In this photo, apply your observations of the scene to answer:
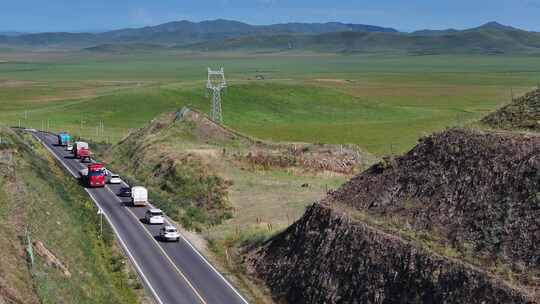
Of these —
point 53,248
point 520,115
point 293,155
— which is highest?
point 520,115

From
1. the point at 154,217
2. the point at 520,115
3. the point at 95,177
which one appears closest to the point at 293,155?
the point at 95,177

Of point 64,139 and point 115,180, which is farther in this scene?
point 64,139

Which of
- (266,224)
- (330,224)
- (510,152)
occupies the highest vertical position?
(510,152)

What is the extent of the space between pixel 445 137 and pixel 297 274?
13.9m

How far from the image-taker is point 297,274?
45.1 metres

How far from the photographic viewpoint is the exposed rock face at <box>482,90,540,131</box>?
143 feet

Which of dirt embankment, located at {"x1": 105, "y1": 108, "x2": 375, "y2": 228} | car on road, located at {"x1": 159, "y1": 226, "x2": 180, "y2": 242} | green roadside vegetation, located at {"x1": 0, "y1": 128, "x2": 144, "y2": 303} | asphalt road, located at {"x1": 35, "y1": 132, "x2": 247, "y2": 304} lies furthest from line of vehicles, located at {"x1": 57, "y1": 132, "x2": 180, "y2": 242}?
green roadside vegetation, located at {"x1": 0, "y1": 128, "x2": 144, "y2": 303}

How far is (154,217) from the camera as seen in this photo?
6306 centimetres

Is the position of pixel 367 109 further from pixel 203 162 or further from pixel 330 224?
pixel 330 224

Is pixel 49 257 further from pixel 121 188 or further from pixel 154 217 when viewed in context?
pixel 121 188

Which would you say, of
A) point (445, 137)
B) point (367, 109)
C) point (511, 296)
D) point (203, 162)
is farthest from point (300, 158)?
point (367, 109)

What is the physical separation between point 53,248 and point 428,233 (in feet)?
82.1

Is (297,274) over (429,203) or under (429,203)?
under

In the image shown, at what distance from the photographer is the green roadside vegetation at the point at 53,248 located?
37562 mm
